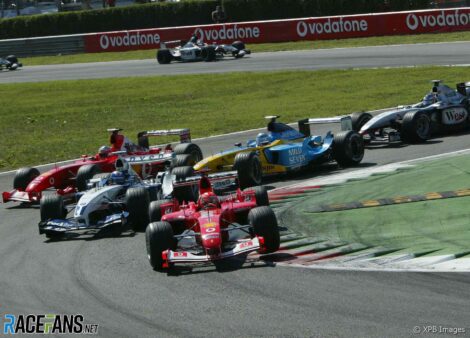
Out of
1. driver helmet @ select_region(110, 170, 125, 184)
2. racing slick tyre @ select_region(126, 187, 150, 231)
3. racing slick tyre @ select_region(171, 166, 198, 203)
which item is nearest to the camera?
racing slick tyre @ select_region(126, 187, 150, 231)

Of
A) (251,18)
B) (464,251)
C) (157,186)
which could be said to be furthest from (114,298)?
(251,18)

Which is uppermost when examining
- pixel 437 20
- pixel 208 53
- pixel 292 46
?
pixel 437 20

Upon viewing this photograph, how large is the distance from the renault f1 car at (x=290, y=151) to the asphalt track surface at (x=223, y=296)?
16.4ft

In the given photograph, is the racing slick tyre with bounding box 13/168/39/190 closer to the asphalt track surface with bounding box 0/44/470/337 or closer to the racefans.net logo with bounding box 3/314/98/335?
the asphalt track surface with bounding box 0/44/470/337

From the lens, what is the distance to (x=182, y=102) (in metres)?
36.5

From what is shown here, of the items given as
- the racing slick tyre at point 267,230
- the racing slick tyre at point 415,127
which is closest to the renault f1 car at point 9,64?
the racing slick tyre at point 415,127

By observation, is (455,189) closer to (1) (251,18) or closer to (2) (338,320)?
(2) (338,320)

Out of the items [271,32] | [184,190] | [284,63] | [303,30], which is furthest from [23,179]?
[271,32]

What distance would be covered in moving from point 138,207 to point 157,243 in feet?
8.91

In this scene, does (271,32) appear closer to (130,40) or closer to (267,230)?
(130,40)

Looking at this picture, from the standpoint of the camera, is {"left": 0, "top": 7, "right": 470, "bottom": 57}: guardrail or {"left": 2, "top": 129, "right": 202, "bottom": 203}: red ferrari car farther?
{"left": 0, "top": 7, "right": 470, "bottom": 57}: guardrail

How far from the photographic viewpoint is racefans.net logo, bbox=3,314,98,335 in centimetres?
1056

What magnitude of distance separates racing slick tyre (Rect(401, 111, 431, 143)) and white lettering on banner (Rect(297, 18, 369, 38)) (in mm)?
28329

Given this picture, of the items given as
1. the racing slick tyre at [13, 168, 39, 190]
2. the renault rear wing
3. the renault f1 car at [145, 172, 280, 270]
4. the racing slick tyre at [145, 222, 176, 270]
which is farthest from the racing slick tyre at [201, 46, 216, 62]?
the racing slick tyre at [145, 222, 176, 270]
